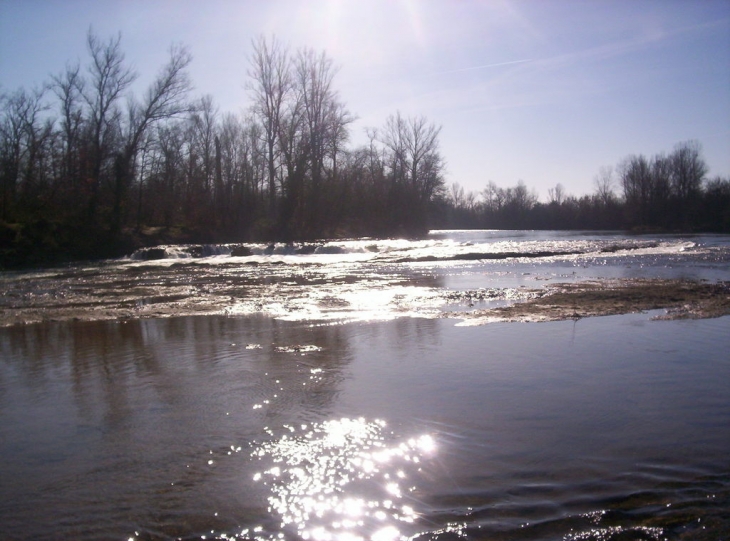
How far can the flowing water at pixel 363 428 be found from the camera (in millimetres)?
3650

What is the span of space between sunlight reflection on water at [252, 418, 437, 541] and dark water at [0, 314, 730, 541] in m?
0.02

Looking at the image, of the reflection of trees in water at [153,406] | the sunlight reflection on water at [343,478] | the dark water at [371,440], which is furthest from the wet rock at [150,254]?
the sunlight reflection on water at [343,478]

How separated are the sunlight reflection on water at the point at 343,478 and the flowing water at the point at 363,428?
2cm

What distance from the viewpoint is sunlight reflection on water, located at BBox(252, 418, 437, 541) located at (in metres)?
3.58

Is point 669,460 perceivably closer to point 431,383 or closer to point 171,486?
point 431,383

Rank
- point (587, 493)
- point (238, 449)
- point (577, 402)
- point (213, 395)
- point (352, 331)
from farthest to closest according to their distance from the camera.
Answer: point (352, 331), point (213, 395), point (577, 402), point (238, 449), point (587, 493)

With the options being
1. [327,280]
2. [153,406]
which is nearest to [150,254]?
[327,280]

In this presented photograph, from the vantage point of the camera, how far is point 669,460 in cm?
439

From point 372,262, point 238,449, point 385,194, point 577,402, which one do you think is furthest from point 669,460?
point 385,194

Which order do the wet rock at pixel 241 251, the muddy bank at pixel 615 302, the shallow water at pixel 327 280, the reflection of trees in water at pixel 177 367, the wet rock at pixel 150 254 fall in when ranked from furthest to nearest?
the wet rock at pixel 241 251, the wet rock at pixel 150 254, the shallow water at pixel 327 280, the muddy bank at pixel 615 302, the reflection of trees in water at pixel 177 367

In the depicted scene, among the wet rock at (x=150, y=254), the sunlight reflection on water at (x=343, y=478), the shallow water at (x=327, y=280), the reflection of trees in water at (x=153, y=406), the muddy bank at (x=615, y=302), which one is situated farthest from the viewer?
the wet rock at (x=150, y=254)

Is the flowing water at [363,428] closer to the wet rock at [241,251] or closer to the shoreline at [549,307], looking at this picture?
the shoreline at [549,307]

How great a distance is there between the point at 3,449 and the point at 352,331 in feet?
18.4

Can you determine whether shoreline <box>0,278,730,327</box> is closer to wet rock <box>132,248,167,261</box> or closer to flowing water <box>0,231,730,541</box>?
flowing water <box>0,231,730,541</box>
